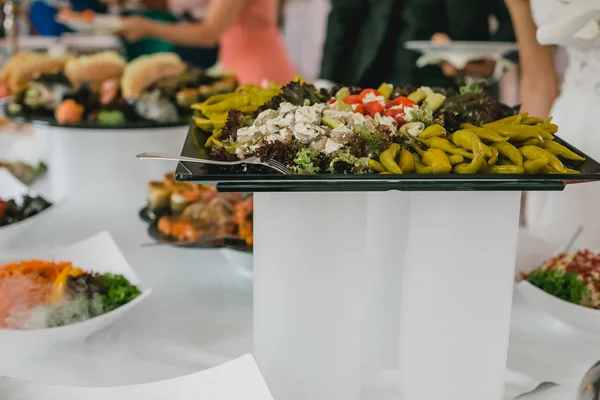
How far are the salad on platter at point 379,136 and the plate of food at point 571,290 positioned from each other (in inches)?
11.8

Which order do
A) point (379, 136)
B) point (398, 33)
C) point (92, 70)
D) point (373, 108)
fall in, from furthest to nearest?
point (398, 33) → point (92, 70) → point (373, 108) → point (379, 136)

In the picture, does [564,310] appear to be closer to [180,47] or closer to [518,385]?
[518,385]

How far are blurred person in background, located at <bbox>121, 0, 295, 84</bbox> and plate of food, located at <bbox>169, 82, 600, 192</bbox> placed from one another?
6.01 feet

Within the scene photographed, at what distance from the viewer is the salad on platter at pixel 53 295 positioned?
3.24 feet

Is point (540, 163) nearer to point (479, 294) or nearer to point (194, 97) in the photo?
point (479, 294)

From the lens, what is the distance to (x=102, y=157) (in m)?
1.82

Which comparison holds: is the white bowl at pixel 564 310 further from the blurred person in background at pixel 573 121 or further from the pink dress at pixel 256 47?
the pink dress at pixel 256 47

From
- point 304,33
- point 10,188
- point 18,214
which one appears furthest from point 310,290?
point 304,33

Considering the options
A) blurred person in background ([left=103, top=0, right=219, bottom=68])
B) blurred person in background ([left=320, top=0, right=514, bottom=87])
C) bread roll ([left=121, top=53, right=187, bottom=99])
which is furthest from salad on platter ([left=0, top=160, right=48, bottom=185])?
blurred person in background ([left=103, top=0, right=219, bottom=68])

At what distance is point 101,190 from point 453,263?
4.18 ft

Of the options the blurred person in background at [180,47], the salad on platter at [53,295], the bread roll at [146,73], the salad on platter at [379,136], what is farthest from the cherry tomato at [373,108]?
the blurred person in background at [180,47]

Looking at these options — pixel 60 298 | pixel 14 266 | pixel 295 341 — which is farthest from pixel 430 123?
pixel 14 266

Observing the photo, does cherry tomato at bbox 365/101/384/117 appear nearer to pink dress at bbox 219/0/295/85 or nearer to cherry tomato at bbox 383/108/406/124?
cherry tomato at bbox 383/108/406/124

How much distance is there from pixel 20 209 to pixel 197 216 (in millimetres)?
404
